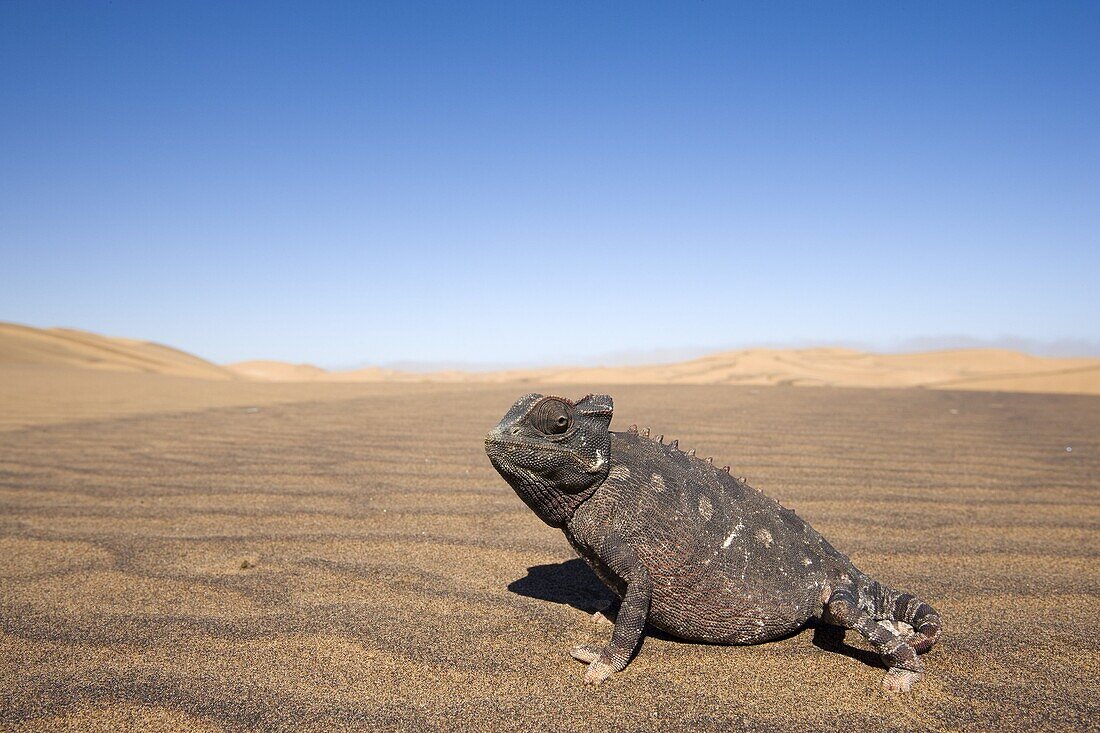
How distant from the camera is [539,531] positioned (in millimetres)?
5152

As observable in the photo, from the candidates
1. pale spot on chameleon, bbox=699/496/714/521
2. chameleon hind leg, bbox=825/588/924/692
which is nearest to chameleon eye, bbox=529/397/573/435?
pale spot on chameleon, bbox=699/496/714/521

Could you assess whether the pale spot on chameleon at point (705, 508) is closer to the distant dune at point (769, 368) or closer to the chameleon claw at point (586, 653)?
the chameleon claw at point (586, 653)

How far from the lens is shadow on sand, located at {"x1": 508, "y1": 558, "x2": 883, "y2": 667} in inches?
127

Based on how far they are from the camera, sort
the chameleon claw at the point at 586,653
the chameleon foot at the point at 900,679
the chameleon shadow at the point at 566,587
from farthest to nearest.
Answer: the chameleon shadow at the point at 566,587 → the chameleon claw at the point at 586,653 → the chameleon foot at the point at 900,679

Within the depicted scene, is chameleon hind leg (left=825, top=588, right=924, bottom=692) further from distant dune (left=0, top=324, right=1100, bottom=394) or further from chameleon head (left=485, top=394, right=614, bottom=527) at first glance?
distant dune (left=0, top=324, right=1100, bottom=394)

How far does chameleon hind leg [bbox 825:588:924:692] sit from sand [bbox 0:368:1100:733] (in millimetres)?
95

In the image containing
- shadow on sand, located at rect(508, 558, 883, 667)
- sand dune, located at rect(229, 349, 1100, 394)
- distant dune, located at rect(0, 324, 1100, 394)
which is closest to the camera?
shadow on sand, located at rect(508, 558, 883, 667)

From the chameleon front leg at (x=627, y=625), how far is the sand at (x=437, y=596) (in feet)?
0.23

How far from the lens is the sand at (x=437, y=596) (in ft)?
8.78

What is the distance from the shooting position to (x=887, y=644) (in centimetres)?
286

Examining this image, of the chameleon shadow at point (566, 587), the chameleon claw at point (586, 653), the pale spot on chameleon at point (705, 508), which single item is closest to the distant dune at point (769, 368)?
the chameleon shadow at point (566, 587)

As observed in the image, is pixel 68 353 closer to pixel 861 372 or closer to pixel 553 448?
pixel 553 448

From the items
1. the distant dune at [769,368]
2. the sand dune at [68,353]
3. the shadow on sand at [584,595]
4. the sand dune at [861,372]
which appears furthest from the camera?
the sand dune at [68,353]

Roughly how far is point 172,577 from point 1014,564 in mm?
5178
